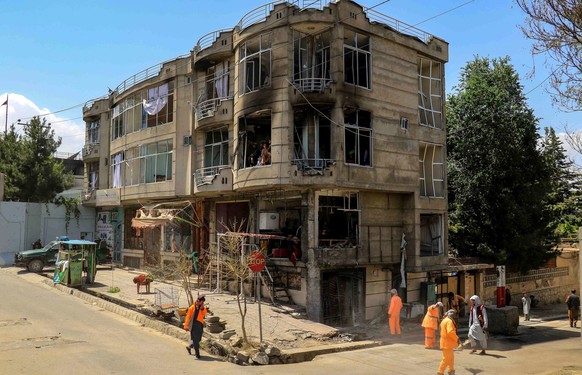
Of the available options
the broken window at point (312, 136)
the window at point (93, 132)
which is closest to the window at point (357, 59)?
the broken window at point (312, 136)

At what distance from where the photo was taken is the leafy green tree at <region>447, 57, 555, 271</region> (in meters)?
30.0

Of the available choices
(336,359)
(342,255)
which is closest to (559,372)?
(336,359)

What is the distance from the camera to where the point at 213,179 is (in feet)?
78.1

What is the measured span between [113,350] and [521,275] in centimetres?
2643

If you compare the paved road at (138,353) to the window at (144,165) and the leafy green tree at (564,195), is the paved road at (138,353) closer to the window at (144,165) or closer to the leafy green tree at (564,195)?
the window at (144,165)

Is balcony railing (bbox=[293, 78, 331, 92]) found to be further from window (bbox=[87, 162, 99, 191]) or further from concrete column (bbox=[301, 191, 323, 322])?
window (bbox=[87, 162, 99, 191])

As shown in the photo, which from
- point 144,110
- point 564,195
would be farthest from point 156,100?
point 564,195

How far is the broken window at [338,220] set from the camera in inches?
836

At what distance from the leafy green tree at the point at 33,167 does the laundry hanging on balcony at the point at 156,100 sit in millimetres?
14223

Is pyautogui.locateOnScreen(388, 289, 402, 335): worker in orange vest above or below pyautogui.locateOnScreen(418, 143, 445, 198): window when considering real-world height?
below

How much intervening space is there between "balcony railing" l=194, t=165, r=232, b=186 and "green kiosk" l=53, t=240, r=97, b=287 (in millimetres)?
5916

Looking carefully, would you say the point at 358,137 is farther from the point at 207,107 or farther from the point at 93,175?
the point at 93,175

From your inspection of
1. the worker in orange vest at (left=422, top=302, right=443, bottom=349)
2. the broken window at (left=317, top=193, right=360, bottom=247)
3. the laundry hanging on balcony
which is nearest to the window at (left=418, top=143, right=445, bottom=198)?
the broken window at (left=317, top=193, right=360, bottom=247)

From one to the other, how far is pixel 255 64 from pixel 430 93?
9344mm
